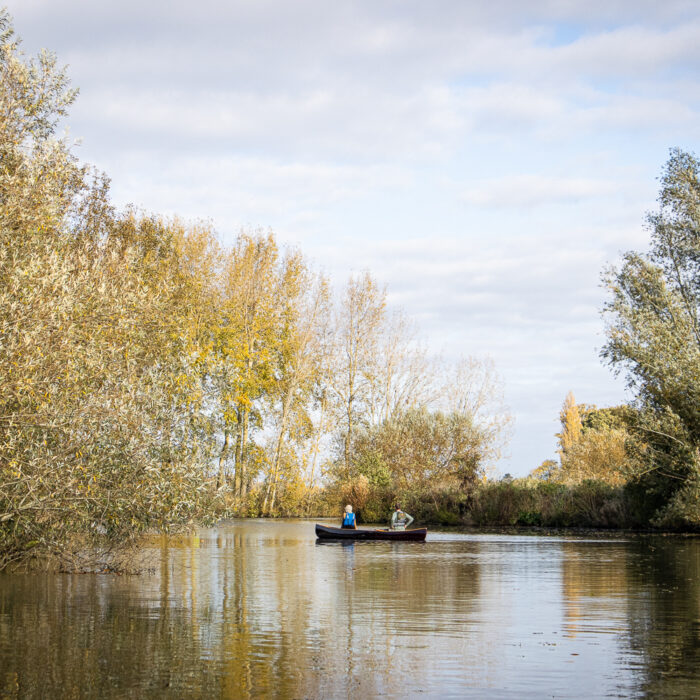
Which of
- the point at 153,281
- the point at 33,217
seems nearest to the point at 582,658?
the point at 33,217

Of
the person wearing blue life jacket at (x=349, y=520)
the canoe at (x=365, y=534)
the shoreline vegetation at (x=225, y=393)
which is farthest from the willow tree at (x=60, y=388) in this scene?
the person wearing blue life jacket at (x=349, y=520)

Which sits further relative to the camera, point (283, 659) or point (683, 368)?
point (683, 368)

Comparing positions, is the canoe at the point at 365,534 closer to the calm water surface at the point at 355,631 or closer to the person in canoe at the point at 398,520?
the person in canoe at the point at 398,520

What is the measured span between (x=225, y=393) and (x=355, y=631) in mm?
13546

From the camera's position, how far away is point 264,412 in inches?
2216

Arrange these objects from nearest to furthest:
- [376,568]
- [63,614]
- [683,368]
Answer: [63,614] < [376,568] < [683,368]

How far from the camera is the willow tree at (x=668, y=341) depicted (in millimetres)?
34156

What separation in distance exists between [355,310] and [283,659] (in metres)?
50.7

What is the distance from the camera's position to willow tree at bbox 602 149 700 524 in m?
34.2

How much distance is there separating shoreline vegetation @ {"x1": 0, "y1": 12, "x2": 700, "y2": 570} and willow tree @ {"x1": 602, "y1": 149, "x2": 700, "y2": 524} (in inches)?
3.6

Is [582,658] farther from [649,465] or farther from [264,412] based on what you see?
[264,412]

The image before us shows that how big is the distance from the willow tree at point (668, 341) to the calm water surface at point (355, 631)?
11588 mm

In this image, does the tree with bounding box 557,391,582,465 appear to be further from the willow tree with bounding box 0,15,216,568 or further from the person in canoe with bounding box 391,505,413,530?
the willow tree with bounding box 0,15,216,568

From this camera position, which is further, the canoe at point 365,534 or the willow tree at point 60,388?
the canoe at point 365,534
